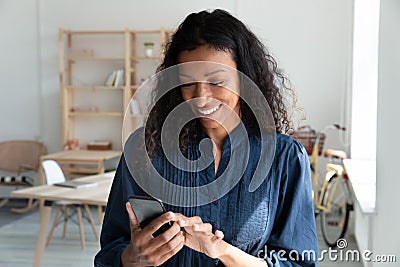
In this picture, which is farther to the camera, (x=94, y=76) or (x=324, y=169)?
(x=94, y=76)

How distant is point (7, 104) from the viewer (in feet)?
23.4

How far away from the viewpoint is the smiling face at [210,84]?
48.1 inches

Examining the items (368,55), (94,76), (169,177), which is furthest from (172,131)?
(94,76)

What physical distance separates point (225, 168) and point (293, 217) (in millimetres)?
190

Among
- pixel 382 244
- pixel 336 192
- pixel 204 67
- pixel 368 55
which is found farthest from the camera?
pixel 336 192

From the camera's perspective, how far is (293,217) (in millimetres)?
1256

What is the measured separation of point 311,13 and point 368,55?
1.43 m

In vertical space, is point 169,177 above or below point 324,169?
above

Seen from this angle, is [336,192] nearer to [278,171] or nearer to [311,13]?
[311,13]

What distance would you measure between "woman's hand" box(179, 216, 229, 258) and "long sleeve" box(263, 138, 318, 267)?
15 centimetres

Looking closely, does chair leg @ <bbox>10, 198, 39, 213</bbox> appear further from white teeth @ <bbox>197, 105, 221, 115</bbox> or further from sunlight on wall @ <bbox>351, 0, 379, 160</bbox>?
white teeth @ <bbox>197, 105, 221, 115</bbox>

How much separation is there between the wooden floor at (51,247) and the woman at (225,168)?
3325mm

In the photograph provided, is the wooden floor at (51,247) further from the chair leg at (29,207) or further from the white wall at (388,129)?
the white wall at (388,129)

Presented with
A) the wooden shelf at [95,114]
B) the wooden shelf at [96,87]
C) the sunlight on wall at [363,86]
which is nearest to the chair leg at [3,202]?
the wooden shelf at [95,114]
